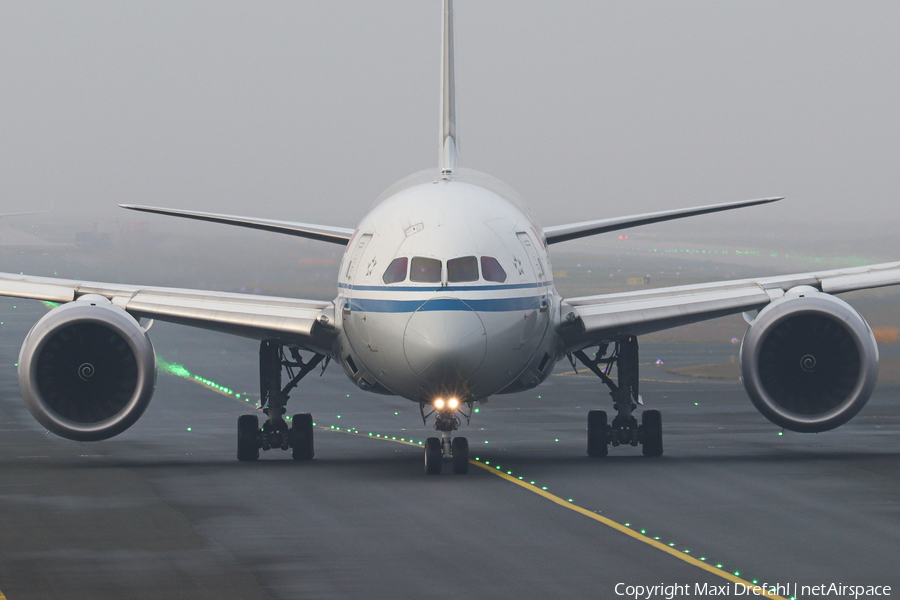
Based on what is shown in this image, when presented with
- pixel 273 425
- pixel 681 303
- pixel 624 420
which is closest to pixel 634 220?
pixel 681 303

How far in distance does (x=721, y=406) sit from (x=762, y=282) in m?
11.4

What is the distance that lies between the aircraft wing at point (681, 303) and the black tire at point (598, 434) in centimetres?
119

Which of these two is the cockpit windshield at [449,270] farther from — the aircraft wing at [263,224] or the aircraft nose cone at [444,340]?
the aircraft wing at [263,224]

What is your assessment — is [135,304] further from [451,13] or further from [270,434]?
[451,13]

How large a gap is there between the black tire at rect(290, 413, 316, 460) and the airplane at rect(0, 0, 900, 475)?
0.08ft

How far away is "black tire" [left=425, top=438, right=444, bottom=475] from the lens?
21.1 meters

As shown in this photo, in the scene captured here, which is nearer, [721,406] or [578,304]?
[578,304]

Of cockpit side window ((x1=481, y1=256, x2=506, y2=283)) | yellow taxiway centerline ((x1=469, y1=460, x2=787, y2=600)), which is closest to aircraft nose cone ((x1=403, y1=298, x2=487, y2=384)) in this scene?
cockpit side window ((x1=481, y1=256, x2=506, y2=283))

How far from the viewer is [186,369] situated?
48.1 m

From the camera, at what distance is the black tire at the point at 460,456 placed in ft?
69.4

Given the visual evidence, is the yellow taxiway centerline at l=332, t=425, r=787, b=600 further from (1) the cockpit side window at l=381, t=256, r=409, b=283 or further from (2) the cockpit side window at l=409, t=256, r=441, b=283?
(1) the cockpit side window at l=381, t=256, r=409, b=283

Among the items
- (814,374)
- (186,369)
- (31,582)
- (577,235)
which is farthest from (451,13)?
(186,369)

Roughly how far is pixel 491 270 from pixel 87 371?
6727 millimetres

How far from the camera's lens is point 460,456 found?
21.2 m
